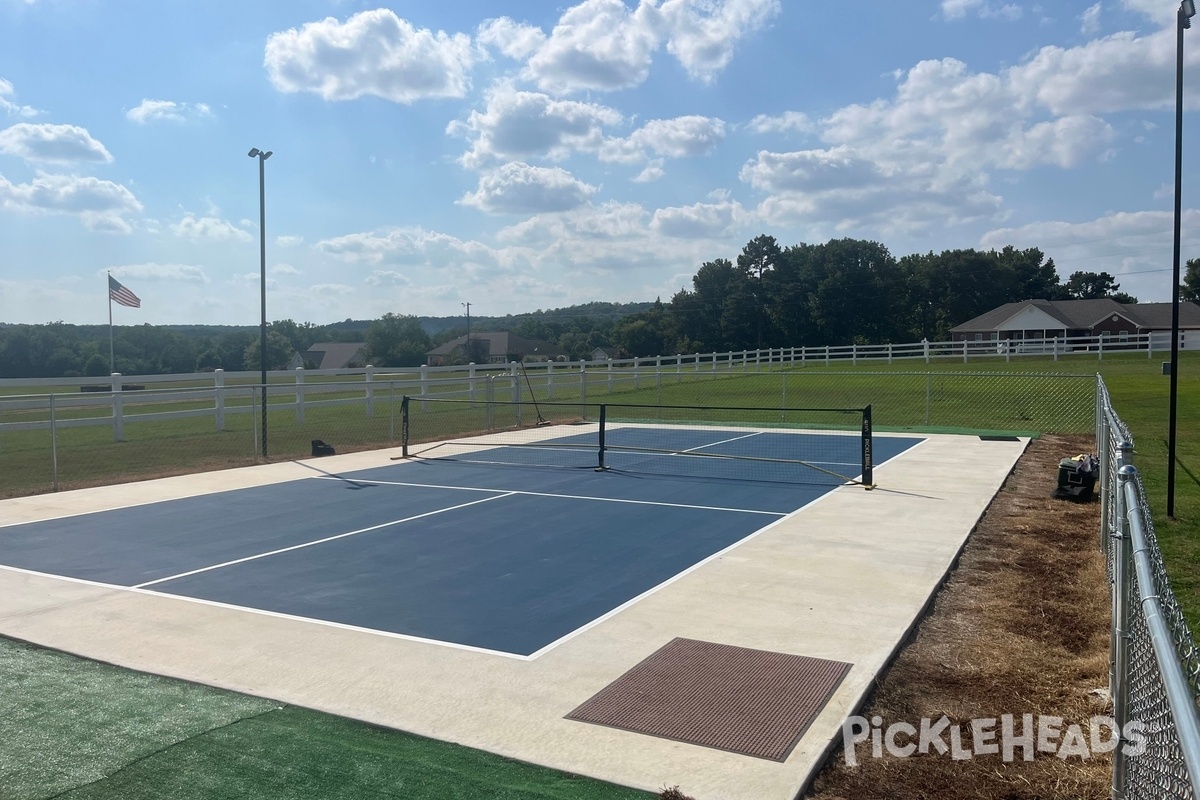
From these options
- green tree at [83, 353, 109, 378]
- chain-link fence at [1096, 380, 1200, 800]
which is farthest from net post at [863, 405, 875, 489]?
green tree at [83, 353, 109, 378]

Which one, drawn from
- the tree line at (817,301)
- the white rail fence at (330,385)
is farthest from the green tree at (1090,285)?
the white rail fence at (330,385)

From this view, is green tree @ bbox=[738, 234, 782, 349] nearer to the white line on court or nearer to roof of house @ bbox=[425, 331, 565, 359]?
roof of house @ bbox=[425, 331, 565, 359]

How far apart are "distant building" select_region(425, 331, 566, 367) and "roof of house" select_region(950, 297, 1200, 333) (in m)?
36.7

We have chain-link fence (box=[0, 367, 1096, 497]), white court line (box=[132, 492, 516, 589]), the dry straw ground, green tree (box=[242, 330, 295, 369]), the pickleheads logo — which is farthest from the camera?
green tree (box=[242, 330, 295, 369])

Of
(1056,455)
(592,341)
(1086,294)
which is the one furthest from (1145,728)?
(1086,294)

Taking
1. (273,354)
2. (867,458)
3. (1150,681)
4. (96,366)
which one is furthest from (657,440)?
(273,354)

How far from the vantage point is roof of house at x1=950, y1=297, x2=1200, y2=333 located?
217 ft

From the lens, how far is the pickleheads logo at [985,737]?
16.0 ft

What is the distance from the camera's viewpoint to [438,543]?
10.2 metres

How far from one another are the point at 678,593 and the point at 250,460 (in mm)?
12043

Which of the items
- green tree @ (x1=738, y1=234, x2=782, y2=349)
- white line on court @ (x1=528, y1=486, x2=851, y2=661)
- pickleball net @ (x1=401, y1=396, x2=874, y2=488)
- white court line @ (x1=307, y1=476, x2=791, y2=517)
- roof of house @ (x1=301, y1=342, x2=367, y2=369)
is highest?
green tree @ (x1=738, y1=234, x2=782, y2=349)

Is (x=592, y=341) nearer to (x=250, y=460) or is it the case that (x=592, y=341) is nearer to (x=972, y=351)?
(x=972, y=351)

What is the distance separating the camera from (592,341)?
106 m

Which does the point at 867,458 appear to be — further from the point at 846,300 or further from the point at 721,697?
the point at 846,300
